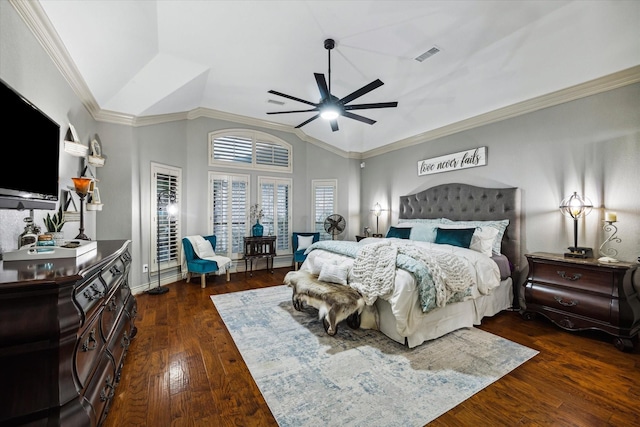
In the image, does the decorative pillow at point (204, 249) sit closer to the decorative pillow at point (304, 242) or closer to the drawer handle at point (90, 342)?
the decorative pillow at point (304, 242)

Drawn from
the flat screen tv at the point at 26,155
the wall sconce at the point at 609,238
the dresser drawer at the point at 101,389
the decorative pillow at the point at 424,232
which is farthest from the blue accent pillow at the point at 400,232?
the flat screen tv at the point at 26,155

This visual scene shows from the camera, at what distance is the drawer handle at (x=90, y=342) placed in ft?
4.41

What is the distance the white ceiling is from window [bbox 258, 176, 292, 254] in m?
2.23

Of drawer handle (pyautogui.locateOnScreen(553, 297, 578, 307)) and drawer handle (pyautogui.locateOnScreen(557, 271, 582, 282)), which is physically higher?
drawer handle (pyautogui.locateOnScreen(557, 271, 582, 282))

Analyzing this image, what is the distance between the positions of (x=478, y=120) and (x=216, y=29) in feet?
13.0

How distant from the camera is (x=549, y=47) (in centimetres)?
297

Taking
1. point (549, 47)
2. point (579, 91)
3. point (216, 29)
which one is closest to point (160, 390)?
point (216, 29)

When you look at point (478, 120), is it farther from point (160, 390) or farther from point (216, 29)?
point (160, 390)

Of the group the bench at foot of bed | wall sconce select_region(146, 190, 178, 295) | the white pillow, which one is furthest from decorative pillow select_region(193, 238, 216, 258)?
the bench at foot of bed

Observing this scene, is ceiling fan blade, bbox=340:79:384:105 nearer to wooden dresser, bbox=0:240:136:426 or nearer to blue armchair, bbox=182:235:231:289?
wooden dresser, bbox=0:240:136:426

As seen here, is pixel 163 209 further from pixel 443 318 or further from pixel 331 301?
pixel 443 318

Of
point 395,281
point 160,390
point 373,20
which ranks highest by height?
point 373,20

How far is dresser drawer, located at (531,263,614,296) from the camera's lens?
9.00 ft

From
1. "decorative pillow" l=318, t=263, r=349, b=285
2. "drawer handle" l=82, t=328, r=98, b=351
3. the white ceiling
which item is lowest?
"decorative pillow" l=318, t=263, r=349, b=285
